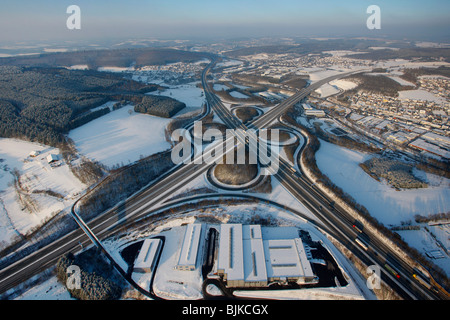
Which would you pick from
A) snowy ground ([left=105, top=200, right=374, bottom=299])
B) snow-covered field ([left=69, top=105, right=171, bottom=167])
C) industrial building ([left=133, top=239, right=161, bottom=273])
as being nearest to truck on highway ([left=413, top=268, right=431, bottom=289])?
snowy ground ([left=105, top=200, right=374, bottom=299])

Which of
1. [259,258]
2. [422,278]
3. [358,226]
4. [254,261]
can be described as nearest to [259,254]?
[259,258]

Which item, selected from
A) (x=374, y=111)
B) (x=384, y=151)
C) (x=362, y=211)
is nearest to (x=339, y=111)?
(x=374, y=111)

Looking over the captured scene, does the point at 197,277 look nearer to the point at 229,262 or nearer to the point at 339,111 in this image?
the point at 229,262

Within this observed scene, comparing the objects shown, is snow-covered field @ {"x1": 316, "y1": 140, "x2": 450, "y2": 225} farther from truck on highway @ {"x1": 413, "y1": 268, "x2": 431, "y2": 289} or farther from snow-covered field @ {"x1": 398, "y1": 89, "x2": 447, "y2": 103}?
snow-covered field @ {"x1": 398, "y1": 89, "x2": 447, "y2": 103}

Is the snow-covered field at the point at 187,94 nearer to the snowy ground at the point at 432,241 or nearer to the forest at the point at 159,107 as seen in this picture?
the forest at the point at 159,107

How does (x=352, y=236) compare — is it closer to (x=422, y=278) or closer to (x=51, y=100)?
(x=422, y=278)
